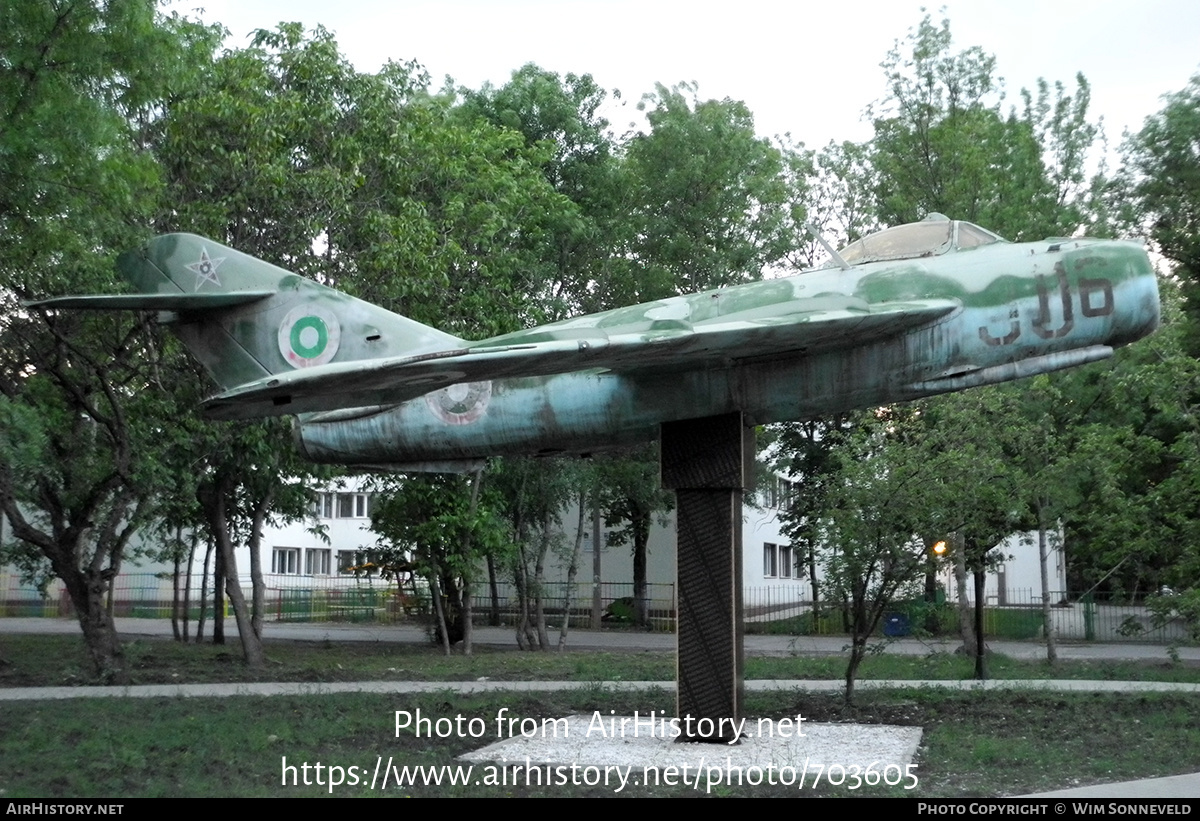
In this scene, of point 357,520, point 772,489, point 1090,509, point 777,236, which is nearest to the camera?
point 1090,509

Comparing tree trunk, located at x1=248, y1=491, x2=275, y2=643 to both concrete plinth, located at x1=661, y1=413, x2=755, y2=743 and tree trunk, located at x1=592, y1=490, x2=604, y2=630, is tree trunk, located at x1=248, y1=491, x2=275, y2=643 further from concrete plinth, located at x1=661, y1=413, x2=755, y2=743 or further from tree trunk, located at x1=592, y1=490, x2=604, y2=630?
tree trunk, located at x1=592, y1=490, x2=604, y2=630

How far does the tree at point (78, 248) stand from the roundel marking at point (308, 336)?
8.28ft

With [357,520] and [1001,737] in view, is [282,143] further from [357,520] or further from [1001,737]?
[357,520]

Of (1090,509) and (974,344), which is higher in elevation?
(974,344)

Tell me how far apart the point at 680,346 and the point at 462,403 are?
113 inches

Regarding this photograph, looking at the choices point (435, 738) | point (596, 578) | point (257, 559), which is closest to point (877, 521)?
point (435, 738)

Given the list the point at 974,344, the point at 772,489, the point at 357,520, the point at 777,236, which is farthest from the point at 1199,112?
the point at 357,520

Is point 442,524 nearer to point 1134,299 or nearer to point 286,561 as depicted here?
point 1134,299

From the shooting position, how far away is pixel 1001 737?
479 inches

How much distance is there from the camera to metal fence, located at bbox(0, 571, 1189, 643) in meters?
32.5

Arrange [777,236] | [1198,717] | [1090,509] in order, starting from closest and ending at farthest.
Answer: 1. [1198,717]
2. [1090,509]
3. [777,236]

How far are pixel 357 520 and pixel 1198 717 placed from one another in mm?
44495

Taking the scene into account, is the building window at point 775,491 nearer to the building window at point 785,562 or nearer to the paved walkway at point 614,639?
the paved walkway at point 614,639

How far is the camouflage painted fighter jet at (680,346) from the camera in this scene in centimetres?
1009
